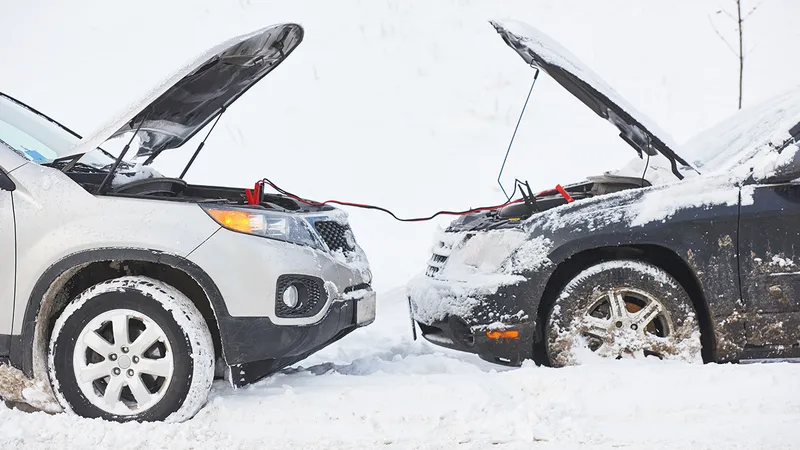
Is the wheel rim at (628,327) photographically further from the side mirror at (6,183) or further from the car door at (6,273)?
the side mirror at (6,183)

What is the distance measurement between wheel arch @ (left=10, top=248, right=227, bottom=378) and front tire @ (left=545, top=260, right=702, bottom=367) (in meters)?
1.80

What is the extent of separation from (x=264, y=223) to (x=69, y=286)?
1072mm

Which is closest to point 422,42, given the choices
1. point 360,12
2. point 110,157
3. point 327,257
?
point 360,12

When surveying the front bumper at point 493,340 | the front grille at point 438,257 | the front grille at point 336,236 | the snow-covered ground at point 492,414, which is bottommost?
the snow-covered ground at point 492,414

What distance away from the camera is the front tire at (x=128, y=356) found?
387cm

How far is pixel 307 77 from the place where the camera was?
49.0 feet

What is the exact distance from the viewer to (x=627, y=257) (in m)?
4.55

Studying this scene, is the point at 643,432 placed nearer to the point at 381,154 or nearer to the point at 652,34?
the point at 381,154

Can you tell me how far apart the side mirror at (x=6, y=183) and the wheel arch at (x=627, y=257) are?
278 centimetres

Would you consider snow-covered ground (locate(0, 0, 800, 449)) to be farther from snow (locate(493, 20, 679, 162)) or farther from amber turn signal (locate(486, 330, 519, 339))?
snow (locate(493, 20, 679, 162))

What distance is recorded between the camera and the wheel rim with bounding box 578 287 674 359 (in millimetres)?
4336

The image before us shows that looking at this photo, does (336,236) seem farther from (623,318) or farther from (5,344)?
(5,344)

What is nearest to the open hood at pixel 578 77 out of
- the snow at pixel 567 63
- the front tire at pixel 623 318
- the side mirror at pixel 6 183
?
the snow at pixel 567 63

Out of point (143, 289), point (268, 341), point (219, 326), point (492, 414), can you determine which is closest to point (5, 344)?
point (143, 289)
